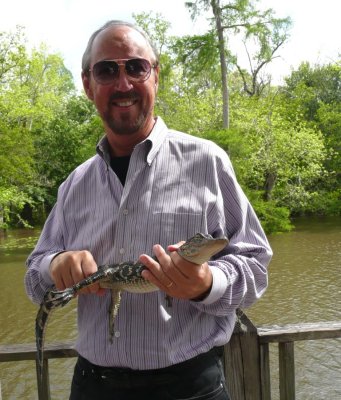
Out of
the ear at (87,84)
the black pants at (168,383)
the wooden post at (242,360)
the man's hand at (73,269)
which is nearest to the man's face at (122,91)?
the ear at (87,84)

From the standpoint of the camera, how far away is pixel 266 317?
1264cm

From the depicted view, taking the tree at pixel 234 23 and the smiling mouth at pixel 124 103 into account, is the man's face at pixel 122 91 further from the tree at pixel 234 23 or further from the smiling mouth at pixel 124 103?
the tree at pixel 234 23

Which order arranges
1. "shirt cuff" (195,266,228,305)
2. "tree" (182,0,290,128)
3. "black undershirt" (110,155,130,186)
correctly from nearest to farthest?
"shirt cuff" (195,266,228,305) → "black undershirt" (110,155,130,186) → "tree" (182,0,290,128)

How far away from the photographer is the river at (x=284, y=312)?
9227mm

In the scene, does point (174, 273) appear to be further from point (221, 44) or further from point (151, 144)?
point (221, 44)

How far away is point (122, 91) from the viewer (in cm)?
→ 220

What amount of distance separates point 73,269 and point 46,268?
282 millimetres

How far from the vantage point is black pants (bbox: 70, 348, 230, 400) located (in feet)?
6.54

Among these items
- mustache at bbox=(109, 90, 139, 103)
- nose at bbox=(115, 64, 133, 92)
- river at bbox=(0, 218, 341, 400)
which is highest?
nose at bbox=(115, 64, 133, 92)

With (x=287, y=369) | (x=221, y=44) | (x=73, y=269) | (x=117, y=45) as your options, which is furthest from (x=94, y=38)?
(x=221, y=44)

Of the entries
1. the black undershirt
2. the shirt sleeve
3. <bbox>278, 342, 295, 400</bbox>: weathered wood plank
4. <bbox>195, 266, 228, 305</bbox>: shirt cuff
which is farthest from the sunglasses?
<bbox>278, 342, 295, 400</bbox>: weathered wood plank

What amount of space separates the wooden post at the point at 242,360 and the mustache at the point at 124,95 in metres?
1.43

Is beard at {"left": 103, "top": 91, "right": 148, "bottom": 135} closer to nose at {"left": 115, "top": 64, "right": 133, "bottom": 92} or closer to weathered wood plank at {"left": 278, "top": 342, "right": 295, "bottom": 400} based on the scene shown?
nose at {"left": 115, "top": 64, "right": 133, "bottom": 92}

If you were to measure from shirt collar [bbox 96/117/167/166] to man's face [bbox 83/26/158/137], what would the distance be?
0.24 ft
